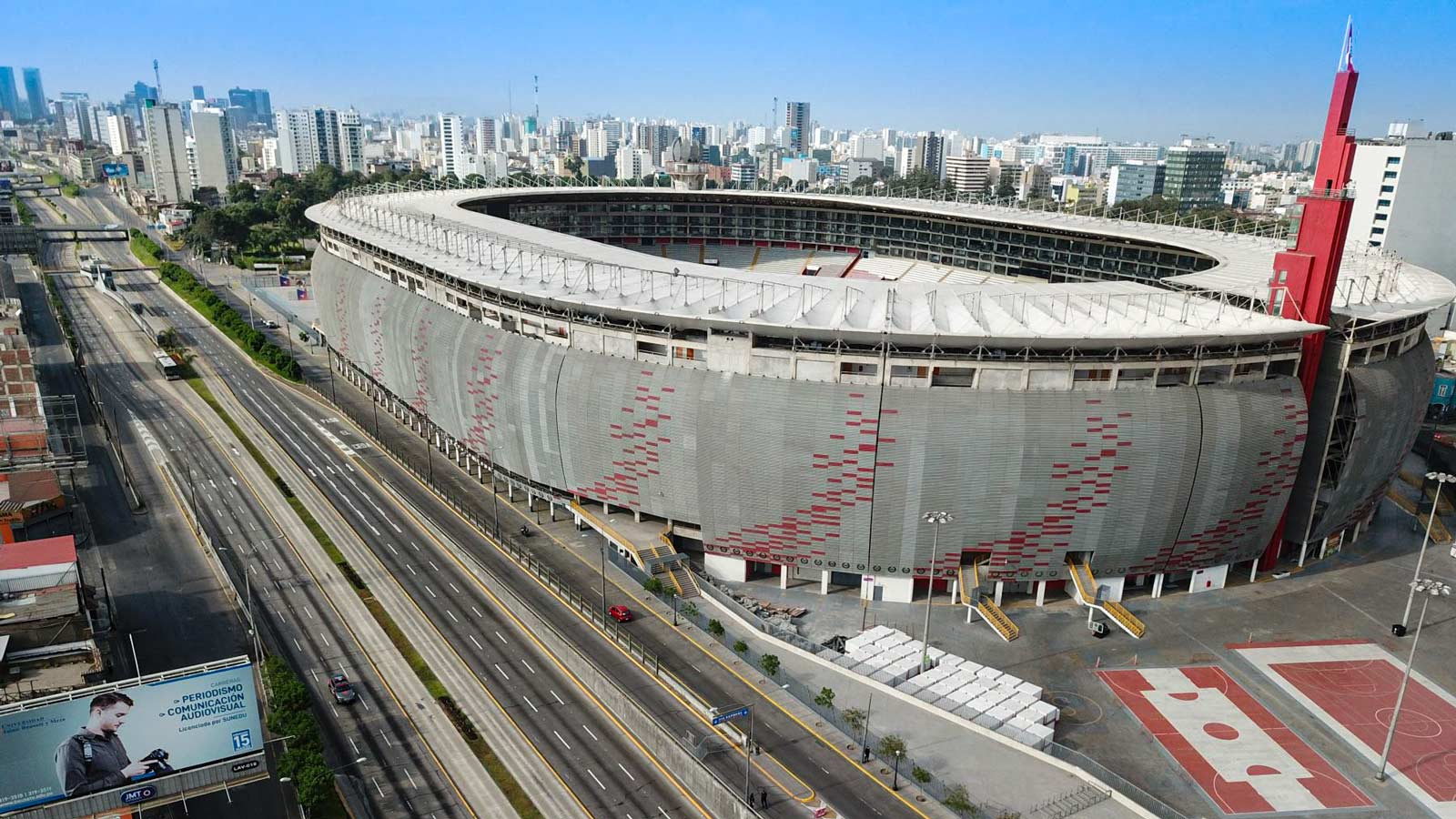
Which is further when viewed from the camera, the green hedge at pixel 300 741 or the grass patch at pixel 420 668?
the grass patch at pixel 420 668

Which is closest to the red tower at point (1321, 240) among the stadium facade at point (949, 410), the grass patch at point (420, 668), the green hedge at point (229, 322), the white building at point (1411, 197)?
the stadium facade at point (949, 410)

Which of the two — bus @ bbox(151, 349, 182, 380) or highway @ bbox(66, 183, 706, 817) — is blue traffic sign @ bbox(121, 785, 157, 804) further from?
bus @ bbox(151, 349, 182, 380)

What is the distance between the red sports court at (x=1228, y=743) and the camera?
4994cm

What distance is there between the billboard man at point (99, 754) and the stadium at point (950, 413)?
40.9m

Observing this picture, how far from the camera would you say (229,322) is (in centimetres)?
15250

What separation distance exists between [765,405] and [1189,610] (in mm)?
36688

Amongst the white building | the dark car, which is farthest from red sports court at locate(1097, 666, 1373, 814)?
the white building

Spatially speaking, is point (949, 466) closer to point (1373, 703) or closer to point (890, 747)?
point (890, 747)

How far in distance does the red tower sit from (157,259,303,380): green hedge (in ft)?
397

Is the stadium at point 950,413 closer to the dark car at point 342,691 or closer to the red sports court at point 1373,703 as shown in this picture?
the red sports court at point 1373,703

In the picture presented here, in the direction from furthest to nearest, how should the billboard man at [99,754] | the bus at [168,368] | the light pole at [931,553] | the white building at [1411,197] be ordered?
the white building at [1411,197] < the bus at [168,368] < the light pole at [931,553] < the billboard man at [99,754]

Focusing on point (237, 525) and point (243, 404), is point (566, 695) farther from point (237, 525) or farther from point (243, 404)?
point (243, 404)

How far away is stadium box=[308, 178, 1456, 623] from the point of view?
220 ft

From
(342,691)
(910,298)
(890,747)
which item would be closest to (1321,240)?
(910,298)
